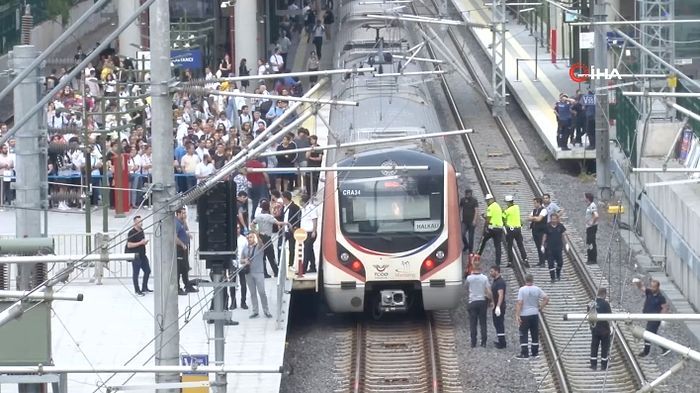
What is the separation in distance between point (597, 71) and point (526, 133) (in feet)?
30.8

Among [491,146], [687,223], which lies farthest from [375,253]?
[491,146]

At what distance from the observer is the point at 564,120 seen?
37.6m

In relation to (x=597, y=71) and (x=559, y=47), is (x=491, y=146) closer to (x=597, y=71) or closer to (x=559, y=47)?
(x=597, y=71)

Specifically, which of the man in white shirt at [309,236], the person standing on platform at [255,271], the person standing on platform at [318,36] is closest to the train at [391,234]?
the man in white shirt at [309,236]

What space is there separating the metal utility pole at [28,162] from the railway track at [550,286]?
604cm

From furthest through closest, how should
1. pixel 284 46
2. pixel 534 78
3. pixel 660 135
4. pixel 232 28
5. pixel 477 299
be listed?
1. pixel 284 46
2. pixel 232 28
3. pixel 534 78
4. pixel 660 135
5. pixel 477 299

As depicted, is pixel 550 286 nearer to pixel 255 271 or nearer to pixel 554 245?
pixel 554 245

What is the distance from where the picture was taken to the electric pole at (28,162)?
58.7ft

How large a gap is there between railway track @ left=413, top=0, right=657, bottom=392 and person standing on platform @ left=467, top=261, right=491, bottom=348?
0.95m

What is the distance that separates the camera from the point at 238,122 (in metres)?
36.6

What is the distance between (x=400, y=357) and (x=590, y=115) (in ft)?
42.9

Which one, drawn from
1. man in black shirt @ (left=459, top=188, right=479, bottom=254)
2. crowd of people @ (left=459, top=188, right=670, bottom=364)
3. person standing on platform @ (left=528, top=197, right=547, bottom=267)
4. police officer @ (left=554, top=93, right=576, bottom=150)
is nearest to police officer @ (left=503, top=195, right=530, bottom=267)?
crowd of people @ (left=459, top=188, right=670, bottom=364)

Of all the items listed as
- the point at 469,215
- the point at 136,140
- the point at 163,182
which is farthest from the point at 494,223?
the point at 163,182

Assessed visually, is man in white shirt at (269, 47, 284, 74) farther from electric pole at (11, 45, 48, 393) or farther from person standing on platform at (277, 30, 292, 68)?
electric pole at (11, 45, 48, 393)
